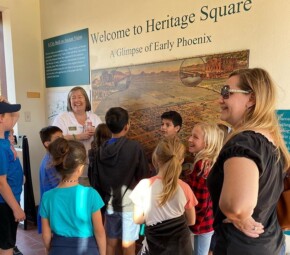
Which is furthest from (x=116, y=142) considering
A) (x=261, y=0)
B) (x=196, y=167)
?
(x=261, y=0)

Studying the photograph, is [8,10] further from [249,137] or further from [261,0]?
[249,137]

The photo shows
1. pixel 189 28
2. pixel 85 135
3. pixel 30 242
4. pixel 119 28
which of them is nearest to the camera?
pixel 189 28

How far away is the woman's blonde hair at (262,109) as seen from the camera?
39.0 inches

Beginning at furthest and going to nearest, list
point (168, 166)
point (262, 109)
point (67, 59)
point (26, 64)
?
point (26, 64) < point (67, 59) < point (168, 166) < point (262, 109)

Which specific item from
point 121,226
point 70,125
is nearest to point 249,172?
point 121,226

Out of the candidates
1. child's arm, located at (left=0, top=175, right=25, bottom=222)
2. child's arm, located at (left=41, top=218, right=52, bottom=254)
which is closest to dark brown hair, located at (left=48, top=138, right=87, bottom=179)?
child's arm, located at (left=41, top=218, right=52, bottom=254)

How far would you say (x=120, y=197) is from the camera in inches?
79.8

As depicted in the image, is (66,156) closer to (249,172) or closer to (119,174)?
(119,174)

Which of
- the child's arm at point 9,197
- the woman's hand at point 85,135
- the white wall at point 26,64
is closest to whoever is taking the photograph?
the child's arm at point 9,197

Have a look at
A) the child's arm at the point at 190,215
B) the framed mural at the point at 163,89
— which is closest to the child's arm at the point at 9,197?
the child's arm at the point at 190,215

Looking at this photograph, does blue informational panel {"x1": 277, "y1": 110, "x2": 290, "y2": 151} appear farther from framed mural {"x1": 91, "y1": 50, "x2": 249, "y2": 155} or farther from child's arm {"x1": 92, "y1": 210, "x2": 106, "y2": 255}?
child's arm {"x1": 92, "y1": 210, "x2": 106, "y2": 255}

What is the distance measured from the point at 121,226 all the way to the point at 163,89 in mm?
1255

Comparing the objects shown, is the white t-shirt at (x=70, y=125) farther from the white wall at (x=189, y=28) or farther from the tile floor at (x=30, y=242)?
the tile floor at (x=30, y=242)

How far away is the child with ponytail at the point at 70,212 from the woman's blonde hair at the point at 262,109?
870mm
